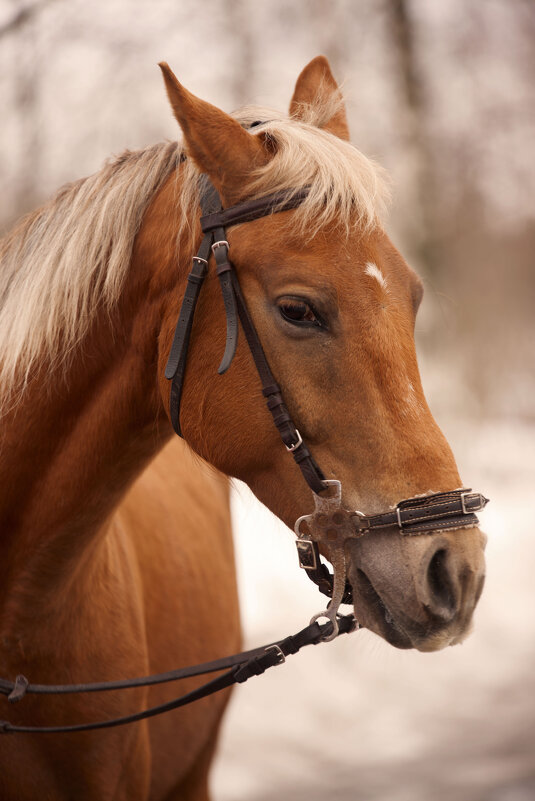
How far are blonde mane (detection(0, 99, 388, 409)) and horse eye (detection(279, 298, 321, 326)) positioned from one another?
Result: 0.16 m

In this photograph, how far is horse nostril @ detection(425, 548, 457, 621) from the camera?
54.6 inches

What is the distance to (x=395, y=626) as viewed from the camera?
1460 millimetres

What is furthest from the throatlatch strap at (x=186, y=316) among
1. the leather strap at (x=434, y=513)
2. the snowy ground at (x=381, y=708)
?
the snowy ground at (x=381, y=708)

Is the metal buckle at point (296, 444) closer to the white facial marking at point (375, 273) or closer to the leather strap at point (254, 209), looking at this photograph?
the white facial marking at point (375, 273)

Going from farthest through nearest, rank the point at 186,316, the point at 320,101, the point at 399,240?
the point at 399,240 < the point at 320,101 < the point at 186,316

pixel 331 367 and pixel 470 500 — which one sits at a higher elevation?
pixel 331 367

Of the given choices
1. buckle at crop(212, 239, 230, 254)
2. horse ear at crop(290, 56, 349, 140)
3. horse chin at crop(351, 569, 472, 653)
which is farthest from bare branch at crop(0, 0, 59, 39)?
horse chin at crop(351, 569, 472, 653)

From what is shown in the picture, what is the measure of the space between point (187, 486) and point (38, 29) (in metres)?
4.26

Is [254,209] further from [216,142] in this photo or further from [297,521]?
[297,521]

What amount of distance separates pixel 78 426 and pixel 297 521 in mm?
599

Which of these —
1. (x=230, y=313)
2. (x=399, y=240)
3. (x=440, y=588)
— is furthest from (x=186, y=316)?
(x=399, y=240)

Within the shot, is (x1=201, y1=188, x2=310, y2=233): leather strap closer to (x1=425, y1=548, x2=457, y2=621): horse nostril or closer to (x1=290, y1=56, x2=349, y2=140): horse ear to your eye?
(x1=290, y1=56, x2=349, y2=140): horse ear

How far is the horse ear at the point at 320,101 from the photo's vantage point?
1851 mm

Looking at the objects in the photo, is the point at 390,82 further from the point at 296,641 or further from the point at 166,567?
the point at 296,641
